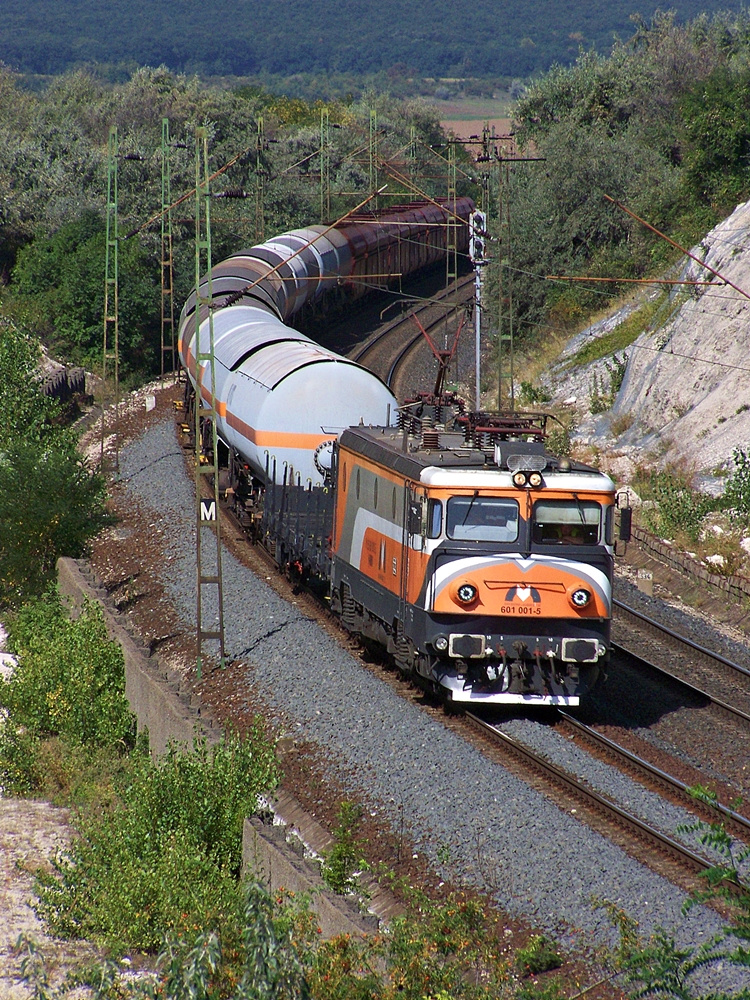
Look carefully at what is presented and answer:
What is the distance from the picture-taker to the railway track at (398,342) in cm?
3781

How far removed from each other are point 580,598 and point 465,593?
1.30 metres

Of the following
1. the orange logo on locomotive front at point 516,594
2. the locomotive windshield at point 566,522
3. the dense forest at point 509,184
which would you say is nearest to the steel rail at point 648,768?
the orange logo on locomotive front at point 516,594

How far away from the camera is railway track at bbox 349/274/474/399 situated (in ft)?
124

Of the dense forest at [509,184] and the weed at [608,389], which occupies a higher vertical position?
the dense forest at [509,184]

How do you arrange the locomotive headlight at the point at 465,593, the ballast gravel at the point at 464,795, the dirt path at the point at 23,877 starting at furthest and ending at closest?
the locomotive headlight at the point at 465,593 < the dirt path at the point at 23,877 < the ballast gravel at the point at 464,795

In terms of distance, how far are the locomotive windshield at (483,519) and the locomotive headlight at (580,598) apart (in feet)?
3.01

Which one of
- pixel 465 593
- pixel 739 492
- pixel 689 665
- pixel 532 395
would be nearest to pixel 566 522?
pixel 465 593

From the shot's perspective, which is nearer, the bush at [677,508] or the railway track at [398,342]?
the bush at [677,508]

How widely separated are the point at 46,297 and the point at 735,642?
115 ft

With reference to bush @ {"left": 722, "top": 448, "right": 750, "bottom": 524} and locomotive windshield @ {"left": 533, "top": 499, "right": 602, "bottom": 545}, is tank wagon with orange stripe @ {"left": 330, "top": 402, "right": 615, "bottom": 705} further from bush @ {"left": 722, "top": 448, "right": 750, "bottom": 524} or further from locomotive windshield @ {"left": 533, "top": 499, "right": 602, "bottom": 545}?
bush @ {"left": 722, "top": 448, "right": 750, "bottom": 524}

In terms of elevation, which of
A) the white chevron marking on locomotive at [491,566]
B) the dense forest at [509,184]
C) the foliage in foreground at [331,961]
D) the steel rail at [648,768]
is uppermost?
the dense forest at [509,184]

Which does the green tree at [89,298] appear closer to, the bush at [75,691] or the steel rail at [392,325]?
the steel rail at [392,325]

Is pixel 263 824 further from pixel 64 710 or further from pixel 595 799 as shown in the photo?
pixel 64 710

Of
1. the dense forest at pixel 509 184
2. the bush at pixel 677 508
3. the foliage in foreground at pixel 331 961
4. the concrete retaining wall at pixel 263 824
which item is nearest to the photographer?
the foliage in foreground at pixel 331 961
